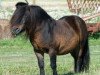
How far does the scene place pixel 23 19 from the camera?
31.8 ft

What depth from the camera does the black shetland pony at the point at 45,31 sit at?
31.9ft

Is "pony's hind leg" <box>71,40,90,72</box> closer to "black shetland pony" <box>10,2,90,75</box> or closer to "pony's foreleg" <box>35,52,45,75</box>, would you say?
"black shetland pony" <box>10,2,90,75</box>

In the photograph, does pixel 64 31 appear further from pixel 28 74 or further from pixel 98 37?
pixel 98 37

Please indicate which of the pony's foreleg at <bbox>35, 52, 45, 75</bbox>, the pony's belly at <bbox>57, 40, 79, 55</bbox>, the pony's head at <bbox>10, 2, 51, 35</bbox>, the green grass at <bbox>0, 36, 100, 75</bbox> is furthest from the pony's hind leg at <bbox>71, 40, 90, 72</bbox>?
the pony's head at <bbox>10, 2, 51, 35</bbox>

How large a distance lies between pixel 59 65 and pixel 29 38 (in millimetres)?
2614

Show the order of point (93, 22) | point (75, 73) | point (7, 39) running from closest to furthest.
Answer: point (75, 73) < point (7, 39) < point (93, 22)

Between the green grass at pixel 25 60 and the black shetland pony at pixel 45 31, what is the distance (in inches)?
15.0

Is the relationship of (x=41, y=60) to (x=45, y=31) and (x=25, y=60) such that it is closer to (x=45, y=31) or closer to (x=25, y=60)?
(x=45, y=31)

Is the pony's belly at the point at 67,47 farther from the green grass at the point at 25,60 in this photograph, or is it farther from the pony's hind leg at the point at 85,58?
the green grass at the point at 25,60

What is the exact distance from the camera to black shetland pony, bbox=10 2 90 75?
9734mm

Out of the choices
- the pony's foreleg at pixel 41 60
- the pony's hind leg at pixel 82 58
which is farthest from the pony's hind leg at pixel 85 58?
the pony's foreleg at pixel 41 60

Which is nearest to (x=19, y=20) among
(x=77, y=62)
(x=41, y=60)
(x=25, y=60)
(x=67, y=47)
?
(x=41, y=60)

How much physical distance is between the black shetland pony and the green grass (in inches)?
15.0

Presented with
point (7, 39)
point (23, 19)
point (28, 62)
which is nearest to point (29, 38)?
point (23, 19)
